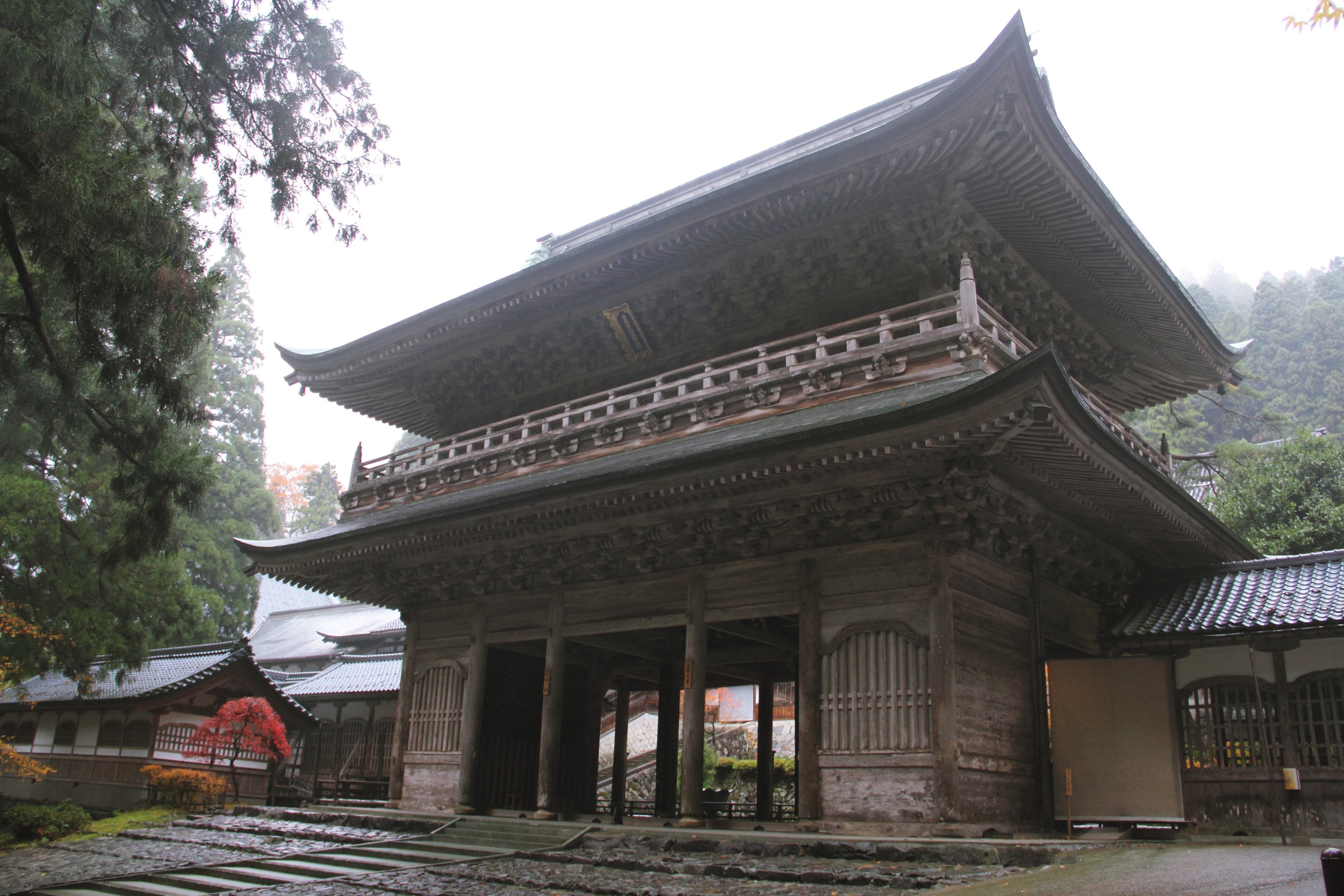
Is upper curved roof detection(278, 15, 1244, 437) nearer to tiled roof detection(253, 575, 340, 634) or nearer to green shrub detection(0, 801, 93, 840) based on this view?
green shrub detection(0, 801, 93, 840)

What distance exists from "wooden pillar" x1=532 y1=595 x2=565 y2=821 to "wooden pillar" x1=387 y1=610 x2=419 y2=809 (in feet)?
10.4

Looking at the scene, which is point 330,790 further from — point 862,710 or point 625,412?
point 862,710

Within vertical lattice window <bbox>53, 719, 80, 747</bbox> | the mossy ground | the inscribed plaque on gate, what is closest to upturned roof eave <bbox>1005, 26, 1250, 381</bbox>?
the inscribed plaque on gate

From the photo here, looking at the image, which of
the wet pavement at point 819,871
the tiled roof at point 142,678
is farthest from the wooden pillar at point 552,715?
the tiled roof at point 142,678

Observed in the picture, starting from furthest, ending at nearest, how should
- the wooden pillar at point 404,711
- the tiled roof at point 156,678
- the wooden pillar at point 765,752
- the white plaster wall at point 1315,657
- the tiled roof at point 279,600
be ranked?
the tiled roof at point 279,600 → the tiled roof at point 156,678 → the wooden pillar at point 765,752 → the wooden pillar at point 404,711 → the white plaster wall at point 1315,657

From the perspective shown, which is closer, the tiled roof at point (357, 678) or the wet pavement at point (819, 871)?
the wet pavement at point (819, 871)

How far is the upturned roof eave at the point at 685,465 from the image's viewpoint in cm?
845

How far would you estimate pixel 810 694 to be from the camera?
1062 cm

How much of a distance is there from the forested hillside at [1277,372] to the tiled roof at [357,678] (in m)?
34.6

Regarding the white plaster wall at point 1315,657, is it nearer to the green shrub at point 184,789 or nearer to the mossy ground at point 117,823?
the mossy ground at point 117,823

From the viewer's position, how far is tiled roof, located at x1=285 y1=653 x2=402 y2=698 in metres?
26.4

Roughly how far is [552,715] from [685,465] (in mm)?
5129

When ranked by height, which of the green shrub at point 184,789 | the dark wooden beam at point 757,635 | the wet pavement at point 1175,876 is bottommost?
the green shrub at point 184,789

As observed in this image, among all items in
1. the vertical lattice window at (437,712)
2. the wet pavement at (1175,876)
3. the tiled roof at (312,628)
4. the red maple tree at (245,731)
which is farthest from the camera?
the tiled roof at (312,628)
